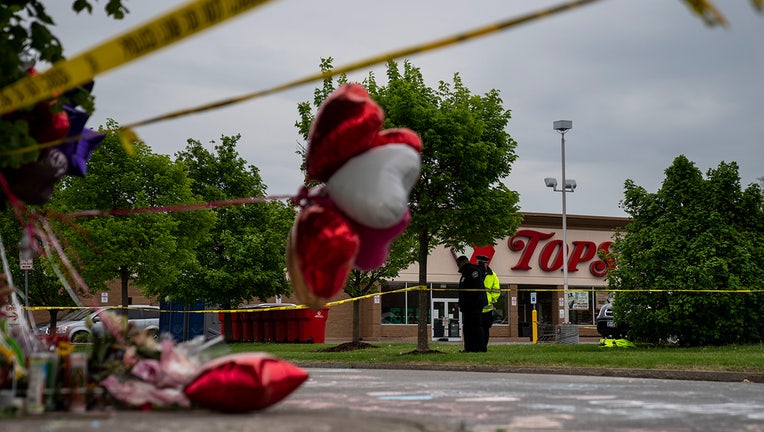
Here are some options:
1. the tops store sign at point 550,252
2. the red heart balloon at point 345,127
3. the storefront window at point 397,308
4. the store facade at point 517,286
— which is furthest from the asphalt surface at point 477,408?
the tops store sign at point 550,252

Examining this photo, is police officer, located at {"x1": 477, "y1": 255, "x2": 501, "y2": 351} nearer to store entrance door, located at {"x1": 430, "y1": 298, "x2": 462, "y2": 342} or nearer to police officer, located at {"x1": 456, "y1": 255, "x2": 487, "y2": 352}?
police officer, located at {"x1": 456, "y1": 255, "x2": 487, "y2": 352}

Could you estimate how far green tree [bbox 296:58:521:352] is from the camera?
1944cm

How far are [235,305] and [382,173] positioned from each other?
28.6m

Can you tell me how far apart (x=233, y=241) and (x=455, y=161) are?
14.6 m

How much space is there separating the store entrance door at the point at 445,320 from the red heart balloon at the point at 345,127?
36.9 metres

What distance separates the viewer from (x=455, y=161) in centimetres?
1977

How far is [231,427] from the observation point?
516 cm

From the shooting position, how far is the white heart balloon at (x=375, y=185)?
646 centimetres

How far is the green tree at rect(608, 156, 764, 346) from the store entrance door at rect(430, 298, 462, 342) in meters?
21.6

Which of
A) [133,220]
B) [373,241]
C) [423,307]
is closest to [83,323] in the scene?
[133,220]

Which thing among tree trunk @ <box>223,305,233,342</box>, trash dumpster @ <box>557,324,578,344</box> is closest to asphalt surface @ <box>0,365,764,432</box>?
trash dumpster @ <box>557,324,578,344</box>

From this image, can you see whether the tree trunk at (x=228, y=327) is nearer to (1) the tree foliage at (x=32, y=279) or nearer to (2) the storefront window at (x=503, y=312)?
(1) the tree foliage at (x=32, y=279)

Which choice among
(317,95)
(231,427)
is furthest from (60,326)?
(231,427)

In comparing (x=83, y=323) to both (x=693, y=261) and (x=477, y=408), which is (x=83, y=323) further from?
(x=477, y=408)
